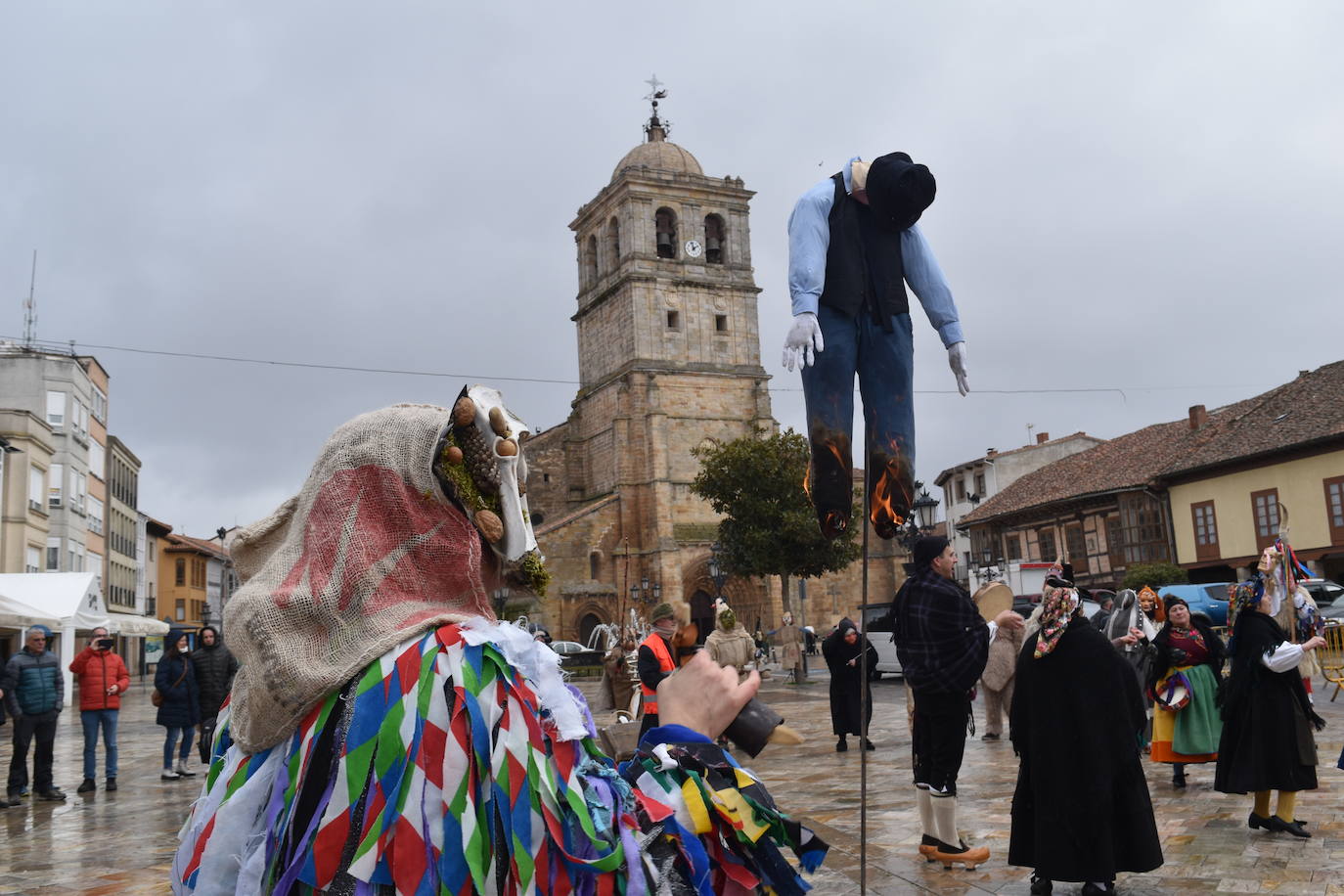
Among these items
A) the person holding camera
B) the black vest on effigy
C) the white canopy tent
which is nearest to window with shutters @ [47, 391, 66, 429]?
the white canopy tent

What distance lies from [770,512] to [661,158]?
2662 centimetres

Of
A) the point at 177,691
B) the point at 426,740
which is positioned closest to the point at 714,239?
the point at 177,691

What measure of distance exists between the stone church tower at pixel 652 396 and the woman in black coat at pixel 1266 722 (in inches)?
1547

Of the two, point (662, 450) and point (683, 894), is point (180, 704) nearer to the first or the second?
point (683, 894)

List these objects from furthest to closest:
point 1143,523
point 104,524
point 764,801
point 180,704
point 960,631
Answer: point 104,524 → point 1143,523 → point 180,704 → point 960,631 → point 764,801

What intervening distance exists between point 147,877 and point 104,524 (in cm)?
4419

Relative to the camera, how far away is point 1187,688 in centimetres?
775

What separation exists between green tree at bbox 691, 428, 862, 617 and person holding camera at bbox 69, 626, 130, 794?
1979cm

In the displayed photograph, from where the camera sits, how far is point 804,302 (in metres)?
5.11

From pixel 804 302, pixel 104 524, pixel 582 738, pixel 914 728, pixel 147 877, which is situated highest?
pixel 104 524

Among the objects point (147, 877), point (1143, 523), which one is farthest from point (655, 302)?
point (147, 877)

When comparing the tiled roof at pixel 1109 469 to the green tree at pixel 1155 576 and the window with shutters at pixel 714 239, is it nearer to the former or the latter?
the green tree at pixel 1155 576

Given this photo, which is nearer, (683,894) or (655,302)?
(683,894)

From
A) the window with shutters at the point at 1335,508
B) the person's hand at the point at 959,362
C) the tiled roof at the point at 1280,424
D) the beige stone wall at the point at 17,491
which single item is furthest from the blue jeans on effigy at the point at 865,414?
the beige stone wall at the point at 17,491
